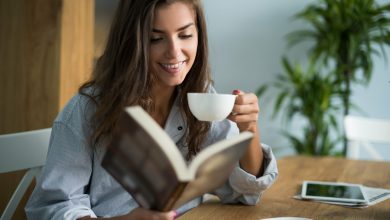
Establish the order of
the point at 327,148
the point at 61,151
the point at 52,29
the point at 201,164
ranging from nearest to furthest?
the point at 201,164
the point at 61,151
the point at 52,29
the point at 327,148

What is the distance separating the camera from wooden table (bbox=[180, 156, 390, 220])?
1.32 metres

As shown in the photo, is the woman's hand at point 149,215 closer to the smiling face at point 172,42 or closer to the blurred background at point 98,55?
the smiling face at point 172,42

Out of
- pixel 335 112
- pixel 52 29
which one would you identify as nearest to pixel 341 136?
pixel 335 112

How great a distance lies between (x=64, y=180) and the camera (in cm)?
126

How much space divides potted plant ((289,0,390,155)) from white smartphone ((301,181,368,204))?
7.72ft

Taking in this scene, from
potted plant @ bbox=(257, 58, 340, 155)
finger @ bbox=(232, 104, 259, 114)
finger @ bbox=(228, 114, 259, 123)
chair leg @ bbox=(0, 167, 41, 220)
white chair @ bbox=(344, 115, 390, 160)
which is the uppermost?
finger @ bbox=(232, 104, 259, 114)

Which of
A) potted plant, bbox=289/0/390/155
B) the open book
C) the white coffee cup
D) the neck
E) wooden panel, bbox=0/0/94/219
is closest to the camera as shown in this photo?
the open book

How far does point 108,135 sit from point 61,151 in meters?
0.13

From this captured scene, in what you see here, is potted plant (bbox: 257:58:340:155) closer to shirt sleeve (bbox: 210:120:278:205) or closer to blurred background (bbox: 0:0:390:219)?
blurred background (bbox: 0:0:390:219)

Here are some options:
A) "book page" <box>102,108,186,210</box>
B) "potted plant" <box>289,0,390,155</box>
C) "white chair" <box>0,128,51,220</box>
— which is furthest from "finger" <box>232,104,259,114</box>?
"potted plant" <box>289,0,390,155</box>

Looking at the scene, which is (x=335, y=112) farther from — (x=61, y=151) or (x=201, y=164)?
(x=201, y=164)

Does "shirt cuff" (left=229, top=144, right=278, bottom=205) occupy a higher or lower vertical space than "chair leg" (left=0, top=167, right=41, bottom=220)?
higher

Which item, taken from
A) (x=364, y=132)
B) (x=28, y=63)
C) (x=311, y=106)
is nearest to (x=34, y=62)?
(x=28, y=63)

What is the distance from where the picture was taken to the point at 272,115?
14.9ft
